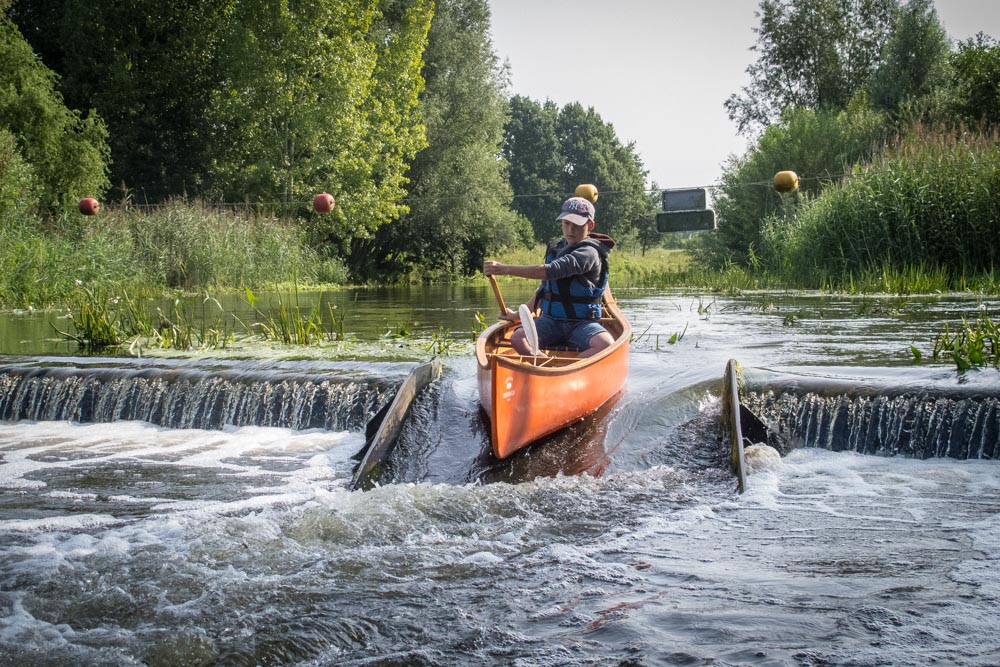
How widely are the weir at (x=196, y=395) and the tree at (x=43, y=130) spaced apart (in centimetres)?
1350

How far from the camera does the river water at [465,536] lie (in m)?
3.37

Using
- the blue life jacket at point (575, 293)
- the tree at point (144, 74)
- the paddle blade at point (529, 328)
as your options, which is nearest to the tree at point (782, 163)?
the tree at point (144, 74)

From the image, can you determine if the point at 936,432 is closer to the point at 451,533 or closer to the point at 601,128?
the point at 451,533

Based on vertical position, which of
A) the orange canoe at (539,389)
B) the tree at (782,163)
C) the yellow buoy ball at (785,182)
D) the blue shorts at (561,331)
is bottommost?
the orange canoe at (539,389)

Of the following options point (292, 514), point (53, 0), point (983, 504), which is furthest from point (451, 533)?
point (53, 0)

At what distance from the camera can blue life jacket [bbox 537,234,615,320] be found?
6938 mm

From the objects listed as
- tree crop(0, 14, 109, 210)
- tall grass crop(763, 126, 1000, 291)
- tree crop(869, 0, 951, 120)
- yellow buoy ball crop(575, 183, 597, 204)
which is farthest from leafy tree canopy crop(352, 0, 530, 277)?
yellow buoy ball crop(575, 183, 597, 204)

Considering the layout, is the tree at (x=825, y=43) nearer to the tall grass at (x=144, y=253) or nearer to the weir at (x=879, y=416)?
the tall grass at (x=144, y=253)

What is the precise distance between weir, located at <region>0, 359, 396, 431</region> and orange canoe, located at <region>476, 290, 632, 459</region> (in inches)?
52.9

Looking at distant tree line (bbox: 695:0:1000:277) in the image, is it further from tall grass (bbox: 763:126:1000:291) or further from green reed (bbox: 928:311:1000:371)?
green reed (bbox: 928:311:1000:371)

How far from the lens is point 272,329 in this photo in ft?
34.3

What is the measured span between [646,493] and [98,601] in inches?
112

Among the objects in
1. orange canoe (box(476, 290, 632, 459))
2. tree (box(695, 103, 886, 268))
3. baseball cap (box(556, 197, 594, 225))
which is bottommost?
orange canoe (box(476, 290, 632, 459))

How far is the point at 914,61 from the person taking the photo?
3475 centimetres
